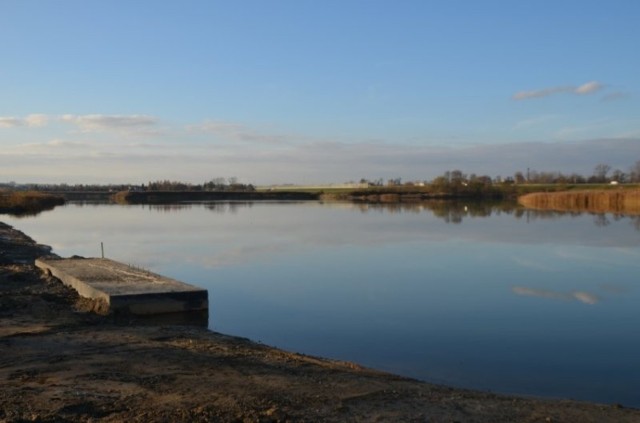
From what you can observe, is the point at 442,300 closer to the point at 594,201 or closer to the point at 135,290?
the point at 135,290

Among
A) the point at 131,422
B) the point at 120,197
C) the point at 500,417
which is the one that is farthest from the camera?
the point at 120,197

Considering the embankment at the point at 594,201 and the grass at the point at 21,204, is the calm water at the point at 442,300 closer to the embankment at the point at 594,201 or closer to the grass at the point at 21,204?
the embankment at the point at 594,201

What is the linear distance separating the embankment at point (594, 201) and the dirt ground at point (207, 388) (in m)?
48.3

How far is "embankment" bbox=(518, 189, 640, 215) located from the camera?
53.6 metres

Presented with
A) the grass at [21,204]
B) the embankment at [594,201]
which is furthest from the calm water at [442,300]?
the grass at [21,204]

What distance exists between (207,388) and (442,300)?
8028mm

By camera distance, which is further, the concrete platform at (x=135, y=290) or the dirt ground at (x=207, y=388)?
the concrete platform at (x=135, y=290)

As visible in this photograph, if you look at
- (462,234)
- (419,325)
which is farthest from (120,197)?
(419,325)

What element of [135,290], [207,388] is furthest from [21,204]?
[207,388]

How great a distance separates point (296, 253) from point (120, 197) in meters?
82.2

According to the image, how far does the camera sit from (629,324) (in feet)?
36.8

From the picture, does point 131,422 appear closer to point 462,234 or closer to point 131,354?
point 131,354

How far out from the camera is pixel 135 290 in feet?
40.2

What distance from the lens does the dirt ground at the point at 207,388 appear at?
5.63 metres
